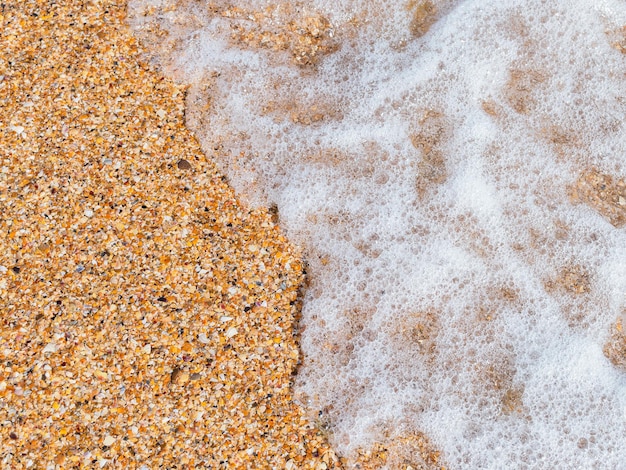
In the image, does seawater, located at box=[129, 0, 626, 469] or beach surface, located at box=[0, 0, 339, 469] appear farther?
seawater, located at box=[129, 0, 626, 469]

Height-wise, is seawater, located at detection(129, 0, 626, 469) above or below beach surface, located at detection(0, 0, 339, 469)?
above

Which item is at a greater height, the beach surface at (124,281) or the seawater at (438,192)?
the seawater at (438,192)

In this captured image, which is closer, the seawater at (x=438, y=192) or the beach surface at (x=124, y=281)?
the beach surface at (x=124, y=281)

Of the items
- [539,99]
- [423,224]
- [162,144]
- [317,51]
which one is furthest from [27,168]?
[539,99]

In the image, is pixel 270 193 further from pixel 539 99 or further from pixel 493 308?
pixel 539 99
